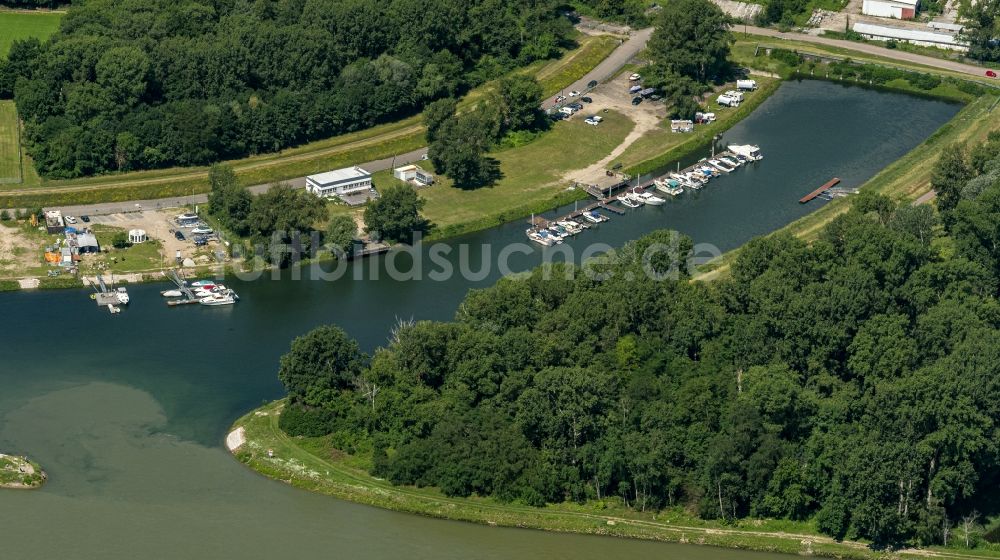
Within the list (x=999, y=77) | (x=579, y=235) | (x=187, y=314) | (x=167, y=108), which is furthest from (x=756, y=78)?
(x=187, y=314)

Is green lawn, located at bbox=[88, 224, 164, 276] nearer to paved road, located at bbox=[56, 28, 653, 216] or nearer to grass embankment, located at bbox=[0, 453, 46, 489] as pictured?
paved road, located at bbox=[56, 28, 653, 216]

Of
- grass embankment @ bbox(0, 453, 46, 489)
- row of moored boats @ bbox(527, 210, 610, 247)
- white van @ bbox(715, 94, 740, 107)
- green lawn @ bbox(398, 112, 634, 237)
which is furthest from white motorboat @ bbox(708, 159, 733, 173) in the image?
grass embankment @ bbox(0, 453, 46, 489)

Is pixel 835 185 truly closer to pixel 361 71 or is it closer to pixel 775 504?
pixel 361 71

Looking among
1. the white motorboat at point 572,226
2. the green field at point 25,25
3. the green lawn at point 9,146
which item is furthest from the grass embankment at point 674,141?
the green field at point 25,25

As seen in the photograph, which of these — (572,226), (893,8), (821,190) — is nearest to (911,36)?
(893,8)

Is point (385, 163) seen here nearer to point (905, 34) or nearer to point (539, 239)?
point (539, 239)
